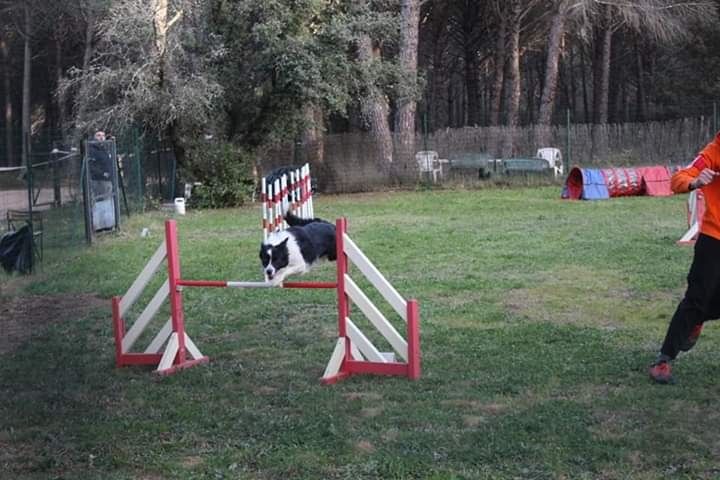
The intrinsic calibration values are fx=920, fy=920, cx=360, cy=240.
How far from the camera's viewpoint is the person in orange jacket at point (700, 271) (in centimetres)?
565

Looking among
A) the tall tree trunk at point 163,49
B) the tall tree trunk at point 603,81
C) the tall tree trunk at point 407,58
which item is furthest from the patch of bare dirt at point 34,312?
the tall tree trunk at point 603,81

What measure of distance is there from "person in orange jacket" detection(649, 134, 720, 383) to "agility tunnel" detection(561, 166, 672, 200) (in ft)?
49.1

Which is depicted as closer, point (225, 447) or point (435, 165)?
point (225, 447)

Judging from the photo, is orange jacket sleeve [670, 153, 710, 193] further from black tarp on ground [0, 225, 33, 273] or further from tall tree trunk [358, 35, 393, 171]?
tall tree trunk [358, 35, 393, 171]

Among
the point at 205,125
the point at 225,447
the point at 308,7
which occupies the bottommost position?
the point at 225,447

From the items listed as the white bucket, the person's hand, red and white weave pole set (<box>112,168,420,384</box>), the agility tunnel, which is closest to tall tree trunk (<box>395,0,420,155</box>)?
the agility tunnel

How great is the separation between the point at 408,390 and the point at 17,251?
756cm

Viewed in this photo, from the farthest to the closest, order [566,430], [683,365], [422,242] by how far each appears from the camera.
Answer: [422,242], [683,365], [566,430]

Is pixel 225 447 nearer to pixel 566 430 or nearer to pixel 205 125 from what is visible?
pixel 566 430

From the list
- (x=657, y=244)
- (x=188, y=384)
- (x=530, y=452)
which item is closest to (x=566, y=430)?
(x=530, y=452)

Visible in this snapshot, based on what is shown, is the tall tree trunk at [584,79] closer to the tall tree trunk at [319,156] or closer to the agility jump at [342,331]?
the tall tree trunk at [319,156]

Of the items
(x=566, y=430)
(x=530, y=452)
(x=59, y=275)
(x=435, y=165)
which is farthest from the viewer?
(x=435, y=165)

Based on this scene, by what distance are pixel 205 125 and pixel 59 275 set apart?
10.9 meters

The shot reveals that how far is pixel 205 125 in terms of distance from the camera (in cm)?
2200
